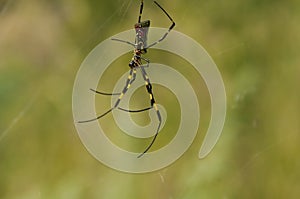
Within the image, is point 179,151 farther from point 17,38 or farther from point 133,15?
point 17,38

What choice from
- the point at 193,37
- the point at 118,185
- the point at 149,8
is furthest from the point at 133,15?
the point at 118,185

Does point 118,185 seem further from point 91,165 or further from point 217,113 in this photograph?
point 217,113

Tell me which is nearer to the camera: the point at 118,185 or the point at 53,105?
the point at 118,185

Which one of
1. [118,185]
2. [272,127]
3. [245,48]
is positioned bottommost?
[118,185]

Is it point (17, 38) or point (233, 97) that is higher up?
point (17, 38)

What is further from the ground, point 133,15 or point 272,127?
point 133,15

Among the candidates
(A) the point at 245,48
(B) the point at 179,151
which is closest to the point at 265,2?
(A) the point at 245,48
